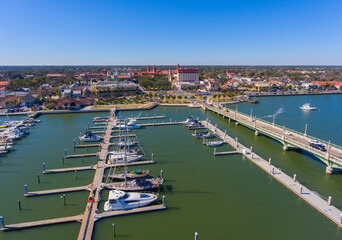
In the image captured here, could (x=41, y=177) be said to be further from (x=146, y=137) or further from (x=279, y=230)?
(x=279, y=230)

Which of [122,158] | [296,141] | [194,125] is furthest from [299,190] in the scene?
[194,125]

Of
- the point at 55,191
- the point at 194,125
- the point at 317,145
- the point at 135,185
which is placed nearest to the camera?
the point at 55,191

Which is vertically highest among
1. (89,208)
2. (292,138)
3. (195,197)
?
(292,138)

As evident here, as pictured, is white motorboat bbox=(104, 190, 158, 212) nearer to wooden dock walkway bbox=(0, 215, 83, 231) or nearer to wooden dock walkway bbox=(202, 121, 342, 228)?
wooden dock walkway bbox=(0, 215, 83, 231)

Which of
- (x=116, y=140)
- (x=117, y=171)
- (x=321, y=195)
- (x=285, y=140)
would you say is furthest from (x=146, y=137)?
(x=321, y=195)

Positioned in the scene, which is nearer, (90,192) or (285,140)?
(90,192)

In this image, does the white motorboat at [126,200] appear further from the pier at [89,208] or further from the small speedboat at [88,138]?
the small speedboat at [88,138]

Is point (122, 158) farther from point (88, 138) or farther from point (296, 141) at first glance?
point (296, 141)
